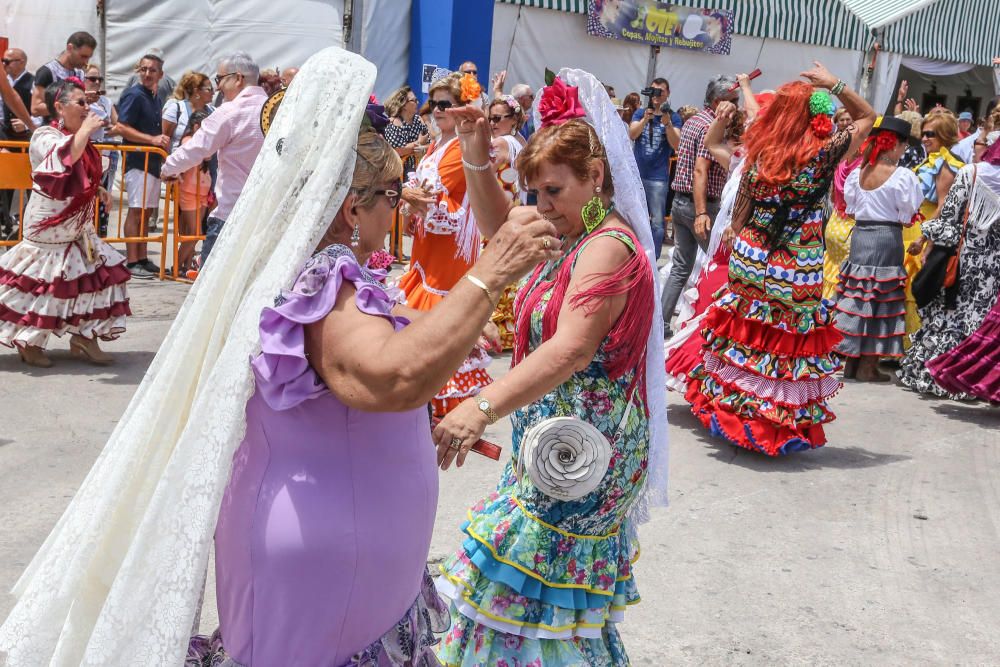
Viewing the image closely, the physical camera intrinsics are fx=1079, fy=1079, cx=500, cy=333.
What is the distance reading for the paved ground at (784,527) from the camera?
4.13 m

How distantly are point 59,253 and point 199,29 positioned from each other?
8739 mm

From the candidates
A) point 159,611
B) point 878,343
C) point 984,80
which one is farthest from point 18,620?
point 984,80

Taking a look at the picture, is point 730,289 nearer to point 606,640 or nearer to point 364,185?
point 606,640

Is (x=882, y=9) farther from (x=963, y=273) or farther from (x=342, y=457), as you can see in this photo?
(x=342, y=457)

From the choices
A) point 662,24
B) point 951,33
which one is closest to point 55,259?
point 662,24

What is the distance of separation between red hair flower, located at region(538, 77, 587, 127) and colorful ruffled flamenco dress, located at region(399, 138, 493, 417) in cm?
279

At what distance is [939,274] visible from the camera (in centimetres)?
798

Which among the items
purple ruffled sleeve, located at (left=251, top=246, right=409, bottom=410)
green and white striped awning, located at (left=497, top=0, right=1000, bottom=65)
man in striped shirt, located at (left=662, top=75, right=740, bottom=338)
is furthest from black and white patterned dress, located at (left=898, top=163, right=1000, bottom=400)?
green and white striped awning, located at (left=497, top=0, right=1000, bottom=65)

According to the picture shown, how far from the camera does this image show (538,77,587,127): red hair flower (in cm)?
327

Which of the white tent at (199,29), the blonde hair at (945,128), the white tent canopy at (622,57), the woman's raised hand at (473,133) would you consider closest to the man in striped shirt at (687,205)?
the blonde hair at (945,128)

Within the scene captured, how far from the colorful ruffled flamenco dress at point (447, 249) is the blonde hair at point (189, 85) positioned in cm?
604

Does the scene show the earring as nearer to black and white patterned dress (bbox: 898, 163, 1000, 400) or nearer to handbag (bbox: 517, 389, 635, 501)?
handbag (bbox: 517, 389, 635, 501)

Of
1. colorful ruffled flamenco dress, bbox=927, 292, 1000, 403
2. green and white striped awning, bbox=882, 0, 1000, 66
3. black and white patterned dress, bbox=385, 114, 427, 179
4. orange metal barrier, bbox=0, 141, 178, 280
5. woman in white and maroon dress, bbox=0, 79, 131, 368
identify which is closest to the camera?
woman in white and maroon dress, bbox=0, 79, 131, 368

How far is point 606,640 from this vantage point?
3.19 meters
